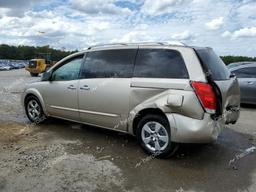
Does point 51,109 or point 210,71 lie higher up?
point 210,71

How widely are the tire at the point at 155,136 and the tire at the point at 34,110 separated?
2839mm

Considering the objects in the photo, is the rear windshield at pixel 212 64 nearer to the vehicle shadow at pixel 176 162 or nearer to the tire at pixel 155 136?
the tire at pixel 155 136

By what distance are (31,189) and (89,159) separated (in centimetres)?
129

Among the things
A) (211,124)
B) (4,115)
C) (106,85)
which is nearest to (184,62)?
(211,124)

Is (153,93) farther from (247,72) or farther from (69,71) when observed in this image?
(247,72)

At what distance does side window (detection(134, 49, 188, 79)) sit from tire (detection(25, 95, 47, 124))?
9.43ft

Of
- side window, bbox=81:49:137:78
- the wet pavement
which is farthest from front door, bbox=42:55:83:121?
the wet pavement

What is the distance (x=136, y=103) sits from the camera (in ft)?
18.5

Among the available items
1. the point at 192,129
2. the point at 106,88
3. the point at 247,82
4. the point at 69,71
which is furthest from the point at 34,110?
the point at 247,82

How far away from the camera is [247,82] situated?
11.2 metres

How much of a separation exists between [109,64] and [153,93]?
1175 mm

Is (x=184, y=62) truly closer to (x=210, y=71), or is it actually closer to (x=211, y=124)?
(x=210, y=71)

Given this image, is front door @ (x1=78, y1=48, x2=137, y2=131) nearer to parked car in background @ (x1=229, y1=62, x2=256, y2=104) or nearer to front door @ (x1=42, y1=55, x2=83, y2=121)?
front door @ (x1=42, y1=55, x2=83, y2=121)

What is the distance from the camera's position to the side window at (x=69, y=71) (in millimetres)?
6754
